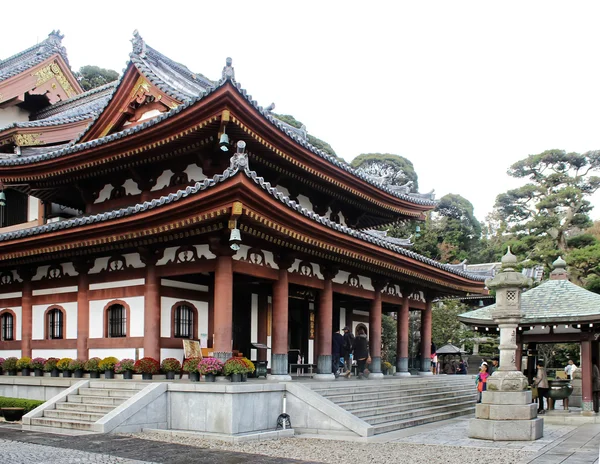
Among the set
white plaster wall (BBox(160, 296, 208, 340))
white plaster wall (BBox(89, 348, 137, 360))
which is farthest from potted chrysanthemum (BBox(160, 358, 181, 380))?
white plaster wall (BBox(89, 348, 137, 360))

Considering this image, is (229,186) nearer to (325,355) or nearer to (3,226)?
(325,355)

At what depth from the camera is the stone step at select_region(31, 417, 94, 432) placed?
15156mm

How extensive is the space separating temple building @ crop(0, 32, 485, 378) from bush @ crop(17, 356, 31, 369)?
0.73m

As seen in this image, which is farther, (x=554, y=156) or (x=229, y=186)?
(x=554, y=156)

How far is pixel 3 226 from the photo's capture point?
85.2ft

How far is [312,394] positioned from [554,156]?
139ft

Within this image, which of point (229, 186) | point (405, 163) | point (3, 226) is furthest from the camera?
point (405, 163)

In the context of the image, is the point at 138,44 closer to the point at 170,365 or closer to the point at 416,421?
the point at 170,365

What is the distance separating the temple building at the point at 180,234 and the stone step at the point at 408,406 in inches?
101

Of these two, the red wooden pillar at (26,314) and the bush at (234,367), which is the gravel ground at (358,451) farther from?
the red wooden pillar at (26,314)

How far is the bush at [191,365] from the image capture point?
16.4 metres

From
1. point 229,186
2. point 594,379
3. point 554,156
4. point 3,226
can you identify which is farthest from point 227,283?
point 554,156

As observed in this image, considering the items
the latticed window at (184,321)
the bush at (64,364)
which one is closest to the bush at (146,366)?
the latticed window at (184,321)

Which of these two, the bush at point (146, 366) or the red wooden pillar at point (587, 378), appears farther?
the red wooden pillar at point (587, 378)
